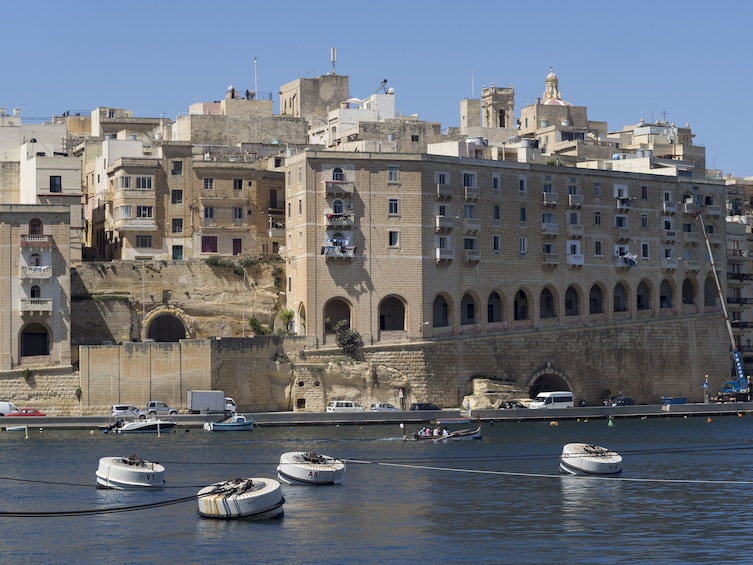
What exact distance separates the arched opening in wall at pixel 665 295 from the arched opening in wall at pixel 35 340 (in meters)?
38.1

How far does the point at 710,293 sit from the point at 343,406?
2928cm

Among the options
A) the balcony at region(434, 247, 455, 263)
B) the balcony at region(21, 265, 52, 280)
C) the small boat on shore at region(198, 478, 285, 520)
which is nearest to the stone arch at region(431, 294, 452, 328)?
the balcony at region(434, 247, 455, 263)

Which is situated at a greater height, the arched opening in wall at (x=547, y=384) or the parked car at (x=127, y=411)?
the arched opening in wall at (x=547, y=384)

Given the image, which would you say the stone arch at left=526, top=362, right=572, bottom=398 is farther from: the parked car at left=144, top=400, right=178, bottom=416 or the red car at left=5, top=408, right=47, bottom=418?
the red car at left=5, top=408, right=47, bottom=418

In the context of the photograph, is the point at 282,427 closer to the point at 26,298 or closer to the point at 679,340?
the point at 26,298

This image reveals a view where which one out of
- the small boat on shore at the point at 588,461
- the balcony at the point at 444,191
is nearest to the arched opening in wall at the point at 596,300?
the balcony at the point at 444,191

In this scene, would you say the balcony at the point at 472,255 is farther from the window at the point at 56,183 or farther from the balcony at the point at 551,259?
the window at the point at 56,183

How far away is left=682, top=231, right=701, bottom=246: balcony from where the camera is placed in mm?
107438

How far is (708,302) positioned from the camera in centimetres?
10962

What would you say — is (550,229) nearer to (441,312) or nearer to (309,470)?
(441,312)

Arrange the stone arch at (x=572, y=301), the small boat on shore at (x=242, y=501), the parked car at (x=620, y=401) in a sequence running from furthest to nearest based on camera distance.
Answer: the stone arch at (x=572, y=301) → the parked car at (x=620, y=401) → the small boat on shore at (x=242, y=501)

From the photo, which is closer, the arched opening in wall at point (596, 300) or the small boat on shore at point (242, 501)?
the small boat on shore at point (242, 501)

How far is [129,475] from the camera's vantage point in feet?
206

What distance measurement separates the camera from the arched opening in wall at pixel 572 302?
4075 inches
